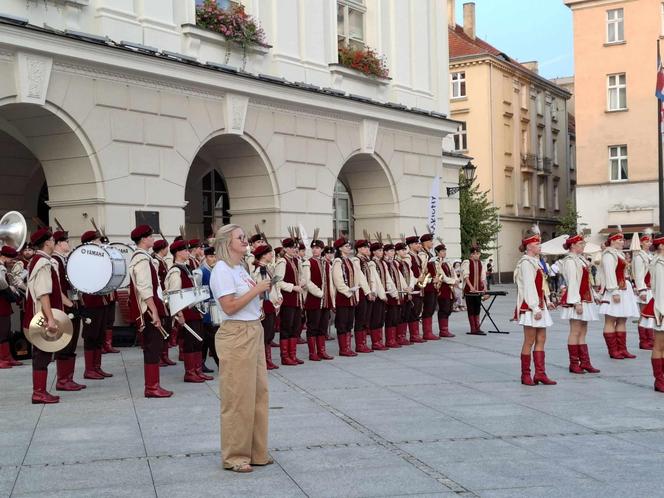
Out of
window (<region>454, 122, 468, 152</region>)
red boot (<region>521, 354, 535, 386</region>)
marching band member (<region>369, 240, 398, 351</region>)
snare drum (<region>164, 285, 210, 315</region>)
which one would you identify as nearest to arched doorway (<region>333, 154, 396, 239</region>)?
marching band member (<region>369, 240, 398, 351</region>)

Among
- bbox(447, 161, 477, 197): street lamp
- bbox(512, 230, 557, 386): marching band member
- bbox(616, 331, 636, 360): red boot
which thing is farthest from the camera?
bbox(447, 161, 477, 197): street lamp

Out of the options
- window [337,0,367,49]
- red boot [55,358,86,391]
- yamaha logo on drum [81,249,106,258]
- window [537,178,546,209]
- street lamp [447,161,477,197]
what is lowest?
red boot [55,358,86,391]

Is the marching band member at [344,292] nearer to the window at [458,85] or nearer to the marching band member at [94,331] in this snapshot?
the marching band member at [94,331]

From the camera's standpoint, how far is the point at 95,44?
53.3 feet

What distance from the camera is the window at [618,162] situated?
151 feet

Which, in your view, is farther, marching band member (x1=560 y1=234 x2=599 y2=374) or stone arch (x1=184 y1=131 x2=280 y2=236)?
stone arch (x1=184 y1=131 x2=280 y2=236)

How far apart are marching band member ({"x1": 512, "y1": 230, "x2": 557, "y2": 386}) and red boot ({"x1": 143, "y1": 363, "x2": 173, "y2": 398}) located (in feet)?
14.3

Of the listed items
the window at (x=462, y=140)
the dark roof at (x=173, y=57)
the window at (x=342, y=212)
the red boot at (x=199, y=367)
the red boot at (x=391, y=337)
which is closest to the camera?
the red boot at (x=199, y=367)

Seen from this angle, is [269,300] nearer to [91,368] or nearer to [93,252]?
[91,368]

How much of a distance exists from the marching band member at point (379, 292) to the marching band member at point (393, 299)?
104 mm

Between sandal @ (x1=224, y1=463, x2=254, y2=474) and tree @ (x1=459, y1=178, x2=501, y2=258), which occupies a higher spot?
tree @ (x1=459, y1=178, x2=501, y2=258)

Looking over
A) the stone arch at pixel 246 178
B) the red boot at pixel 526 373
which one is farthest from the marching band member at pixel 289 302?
the stone arch at pixel 246 178

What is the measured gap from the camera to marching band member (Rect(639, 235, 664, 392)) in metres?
11.1

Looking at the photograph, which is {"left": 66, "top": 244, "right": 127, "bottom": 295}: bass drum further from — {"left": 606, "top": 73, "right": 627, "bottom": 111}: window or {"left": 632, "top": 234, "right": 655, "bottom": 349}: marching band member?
{"left": 606, "top": 73, "right": 627, "bottom": 111}: window
